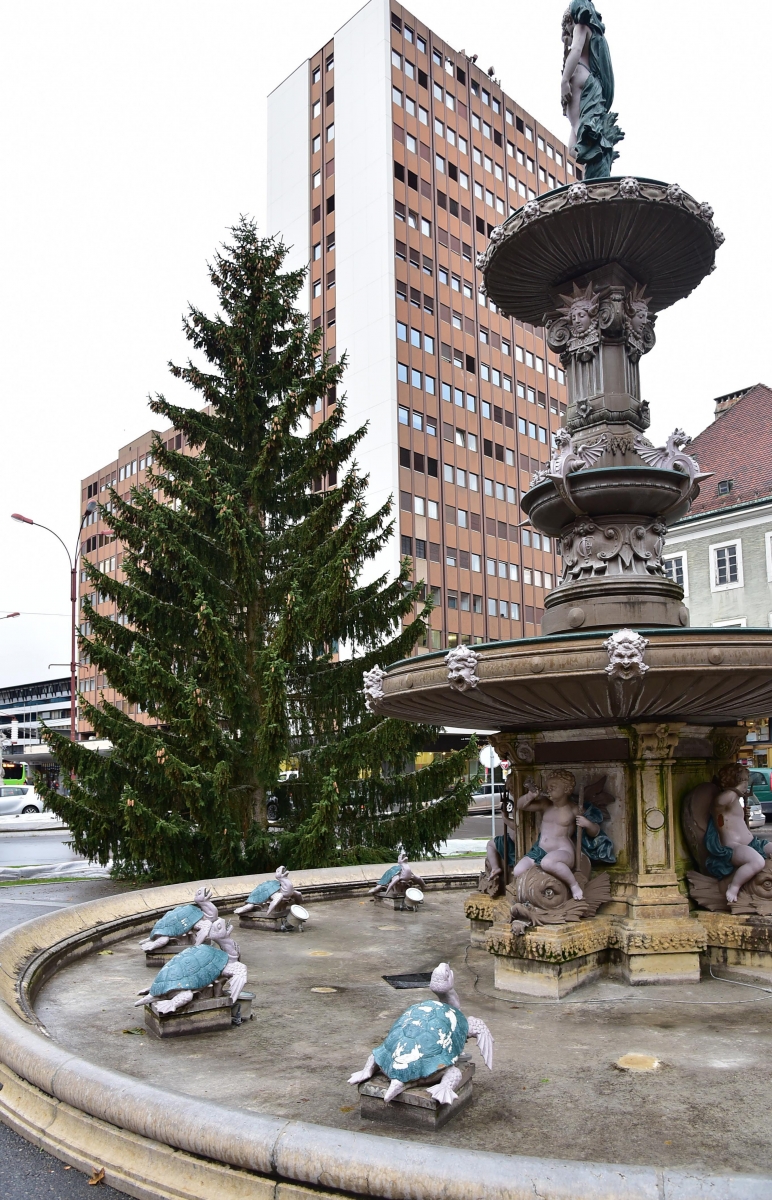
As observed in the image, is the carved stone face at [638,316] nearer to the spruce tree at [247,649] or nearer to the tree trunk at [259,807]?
the spruce tree at [247,649]

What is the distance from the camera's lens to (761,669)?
21.4 ft

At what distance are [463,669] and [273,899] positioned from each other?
4565mm

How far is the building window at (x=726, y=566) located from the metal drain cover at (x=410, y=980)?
37520 mm

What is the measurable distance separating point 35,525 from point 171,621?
16.0m

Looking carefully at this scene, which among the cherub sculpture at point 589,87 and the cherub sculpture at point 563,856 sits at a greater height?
the cherub sculpture at point 589,87

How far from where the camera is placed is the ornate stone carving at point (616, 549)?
9.32 metres

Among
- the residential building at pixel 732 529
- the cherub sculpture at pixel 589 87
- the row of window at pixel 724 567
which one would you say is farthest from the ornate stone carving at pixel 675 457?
the row of window at pixel 724 567

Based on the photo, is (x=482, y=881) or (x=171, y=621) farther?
(x=171, y=621)

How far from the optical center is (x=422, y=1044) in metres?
4.79

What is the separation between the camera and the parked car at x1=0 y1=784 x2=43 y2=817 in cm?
4438

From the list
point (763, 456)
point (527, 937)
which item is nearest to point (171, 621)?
point (527, 937)

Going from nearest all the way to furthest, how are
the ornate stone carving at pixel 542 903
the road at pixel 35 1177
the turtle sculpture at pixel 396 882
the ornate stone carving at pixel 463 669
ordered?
the road at pixel 35 1177, the ornate stone carving at pixel 463 669, the ornate stone carving at pixel 542 903, the turtle sculpture at pixel 396 882

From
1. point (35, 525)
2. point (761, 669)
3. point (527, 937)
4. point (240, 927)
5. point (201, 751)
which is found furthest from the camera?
Result: point (35, 525)

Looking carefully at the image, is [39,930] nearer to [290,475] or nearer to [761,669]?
[761,669]
